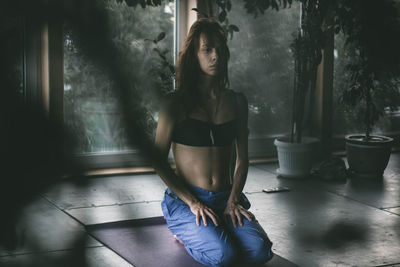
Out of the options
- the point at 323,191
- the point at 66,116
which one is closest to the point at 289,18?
the point at 323,191

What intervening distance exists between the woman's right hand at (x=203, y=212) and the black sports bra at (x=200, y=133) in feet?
0.80

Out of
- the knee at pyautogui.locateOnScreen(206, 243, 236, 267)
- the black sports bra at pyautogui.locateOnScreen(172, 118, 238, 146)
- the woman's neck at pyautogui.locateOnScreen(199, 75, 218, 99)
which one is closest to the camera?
the knee at pyautogui.locateOnScreen(206, 243, 236, 267)

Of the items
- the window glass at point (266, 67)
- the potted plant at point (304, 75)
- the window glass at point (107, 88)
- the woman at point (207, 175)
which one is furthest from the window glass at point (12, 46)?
the window glass at point (266, 67)

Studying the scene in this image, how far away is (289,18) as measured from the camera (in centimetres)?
492

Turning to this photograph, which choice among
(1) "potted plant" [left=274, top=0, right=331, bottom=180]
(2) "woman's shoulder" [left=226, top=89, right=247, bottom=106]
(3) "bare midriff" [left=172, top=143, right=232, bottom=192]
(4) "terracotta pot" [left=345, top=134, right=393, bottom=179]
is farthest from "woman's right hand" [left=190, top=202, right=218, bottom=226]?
(4) "terracotta pot" [left=345, top=134, right=393, bottom=179]

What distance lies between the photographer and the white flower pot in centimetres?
412

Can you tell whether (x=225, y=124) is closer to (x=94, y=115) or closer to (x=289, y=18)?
(x=94, y=115)

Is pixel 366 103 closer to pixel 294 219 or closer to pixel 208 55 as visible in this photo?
pixel 294 219

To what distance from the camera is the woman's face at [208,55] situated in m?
2.28

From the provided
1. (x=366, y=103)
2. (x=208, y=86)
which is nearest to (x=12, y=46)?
(x=208, y=86)

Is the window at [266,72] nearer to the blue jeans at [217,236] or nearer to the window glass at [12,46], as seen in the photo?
the blue jeans at [217,236]

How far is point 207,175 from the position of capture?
2348 millimetres

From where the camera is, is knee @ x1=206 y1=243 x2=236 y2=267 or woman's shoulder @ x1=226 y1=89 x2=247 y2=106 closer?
knee @ x1=206 y1=243 x2=236 y2=267

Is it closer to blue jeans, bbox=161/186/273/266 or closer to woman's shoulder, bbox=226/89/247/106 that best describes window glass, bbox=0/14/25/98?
blue jeans, bbox=161/186/273/266
